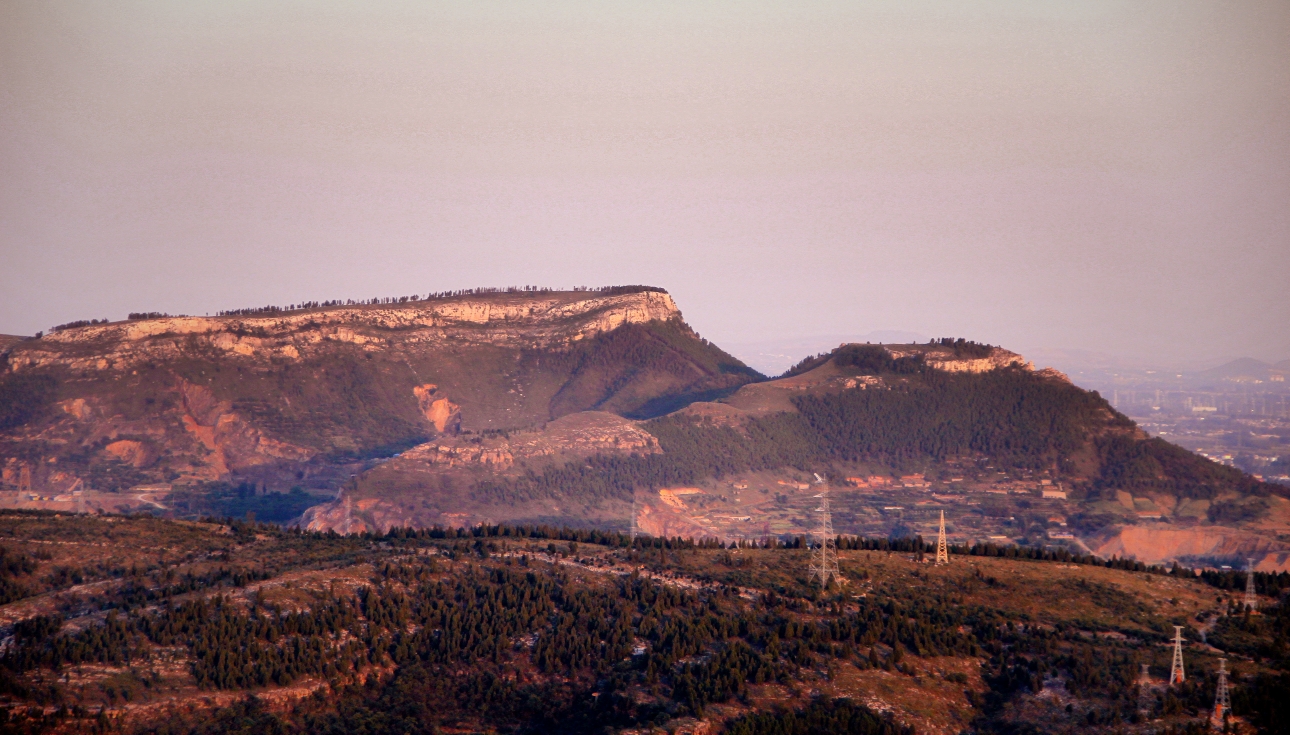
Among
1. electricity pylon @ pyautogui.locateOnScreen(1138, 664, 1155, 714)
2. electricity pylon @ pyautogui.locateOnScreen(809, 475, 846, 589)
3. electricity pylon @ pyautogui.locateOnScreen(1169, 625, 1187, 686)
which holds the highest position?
electricity pylon @ pyautogui.locateOnScreen(809, 475, 846, 589)

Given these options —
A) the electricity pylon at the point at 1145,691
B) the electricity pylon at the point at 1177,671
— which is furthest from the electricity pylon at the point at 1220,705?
the electricity pylon at the point at 1177,671

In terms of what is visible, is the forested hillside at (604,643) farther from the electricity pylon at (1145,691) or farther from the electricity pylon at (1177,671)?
the electricity pylon at (1177,671)

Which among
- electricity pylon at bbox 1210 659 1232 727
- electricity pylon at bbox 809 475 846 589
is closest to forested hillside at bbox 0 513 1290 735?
electricity pylon at bbox 1210 659 1232 727

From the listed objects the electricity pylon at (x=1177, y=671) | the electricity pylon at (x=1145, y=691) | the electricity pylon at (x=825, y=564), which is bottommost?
the electricity pylon at (x=1145, y=691)

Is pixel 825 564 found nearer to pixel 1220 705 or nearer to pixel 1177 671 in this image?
pixel 1177 671

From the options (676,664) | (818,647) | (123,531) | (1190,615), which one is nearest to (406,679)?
(676,664)

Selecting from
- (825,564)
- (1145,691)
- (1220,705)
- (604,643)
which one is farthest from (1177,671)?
(604,643)

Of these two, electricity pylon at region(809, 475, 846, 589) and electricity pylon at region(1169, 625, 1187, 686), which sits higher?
electricity pylon at region(809, 475, 846, 589)

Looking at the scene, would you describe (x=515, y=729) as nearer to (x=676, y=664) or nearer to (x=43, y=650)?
(x=676, y=664)

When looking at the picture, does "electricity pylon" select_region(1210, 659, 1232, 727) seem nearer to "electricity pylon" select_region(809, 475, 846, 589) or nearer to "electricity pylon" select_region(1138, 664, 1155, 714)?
"electricity pylon" select_region(1138, 664, 1155, 714)

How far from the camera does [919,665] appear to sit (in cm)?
9775

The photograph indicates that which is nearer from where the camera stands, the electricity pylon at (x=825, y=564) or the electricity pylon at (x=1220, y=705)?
the electricity pylon at (x=1220, y=705)

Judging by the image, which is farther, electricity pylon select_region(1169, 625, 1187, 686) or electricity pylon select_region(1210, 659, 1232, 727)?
electricity pylon select_region(1169, 625, 1187, 686)

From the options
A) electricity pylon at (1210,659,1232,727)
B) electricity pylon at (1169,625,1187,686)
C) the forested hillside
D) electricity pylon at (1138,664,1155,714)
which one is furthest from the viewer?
electricity pylon at (1169,625,1187,686)
